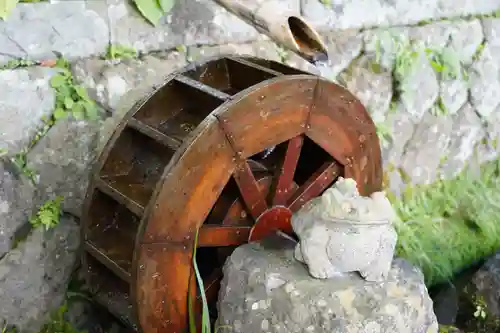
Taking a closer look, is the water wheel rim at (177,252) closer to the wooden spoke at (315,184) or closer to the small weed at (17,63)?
the wooden spoke at (315,184)

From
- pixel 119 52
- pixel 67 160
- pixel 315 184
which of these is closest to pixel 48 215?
pixel 67 160

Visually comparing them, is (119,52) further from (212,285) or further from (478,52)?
(478,52)

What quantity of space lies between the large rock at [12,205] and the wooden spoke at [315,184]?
128 centimetres

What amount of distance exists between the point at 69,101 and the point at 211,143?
0.94 metres

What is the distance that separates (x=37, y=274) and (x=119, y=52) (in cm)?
119

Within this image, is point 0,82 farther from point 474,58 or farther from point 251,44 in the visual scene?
point 474,58

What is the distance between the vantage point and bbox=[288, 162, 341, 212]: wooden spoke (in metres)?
2.93

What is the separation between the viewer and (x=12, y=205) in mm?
3068

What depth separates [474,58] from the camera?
4578 mm

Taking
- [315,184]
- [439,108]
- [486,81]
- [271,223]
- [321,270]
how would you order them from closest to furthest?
[321,270] → [271,223] → [315,184] → [439,108] → [486,81]

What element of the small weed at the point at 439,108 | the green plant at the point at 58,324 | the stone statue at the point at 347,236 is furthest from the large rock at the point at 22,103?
the small weed at the point at 439,108

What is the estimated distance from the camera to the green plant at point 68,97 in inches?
121

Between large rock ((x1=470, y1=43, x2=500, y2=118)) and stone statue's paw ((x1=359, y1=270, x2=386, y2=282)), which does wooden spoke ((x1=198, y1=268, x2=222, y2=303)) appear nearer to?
stone statue's paw ((x1=359, y1=270, x2=386, y2=282))

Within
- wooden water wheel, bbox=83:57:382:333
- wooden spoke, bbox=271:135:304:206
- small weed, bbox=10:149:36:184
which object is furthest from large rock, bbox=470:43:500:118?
small weed, bbox=10:149:36:184
